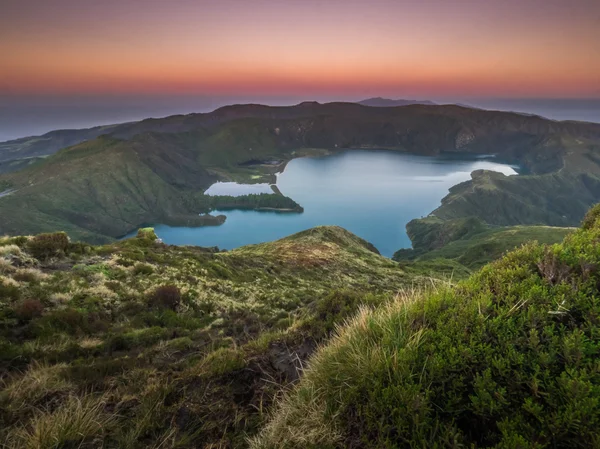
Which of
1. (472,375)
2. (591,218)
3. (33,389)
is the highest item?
(591,218)

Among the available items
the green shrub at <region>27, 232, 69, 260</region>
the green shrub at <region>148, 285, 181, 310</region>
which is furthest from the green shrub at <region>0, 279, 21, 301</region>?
the green shrub at <region>27, 232, 69, 260</region>

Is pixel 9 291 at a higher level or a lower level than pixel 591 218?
lower

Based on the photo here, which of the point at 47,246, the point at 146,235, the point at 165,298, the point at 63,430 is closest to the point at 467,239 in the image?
the point at 146,235

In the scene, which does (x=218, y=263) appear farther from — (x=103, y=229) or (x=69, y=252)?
(x=103, y=229)

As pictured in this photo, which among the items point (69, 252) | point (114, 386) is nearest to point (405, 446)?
point (114, 386)

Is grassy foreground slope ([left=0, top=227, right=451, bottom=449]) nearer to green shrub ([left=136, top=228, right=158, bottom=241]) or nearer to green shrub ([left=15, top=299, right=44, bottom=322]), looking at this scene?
green shrub ([left=15, top=299, right=44, bottom=322])

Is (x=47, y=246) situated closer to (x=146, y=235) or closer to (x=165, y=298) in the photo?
(x=165, y=298)

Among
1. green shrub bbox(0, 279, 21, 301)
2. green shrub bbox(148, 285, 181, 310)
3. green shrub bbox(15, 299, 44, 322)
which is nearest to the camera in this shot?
green shrub bbox(15, 299, 44, 322)
